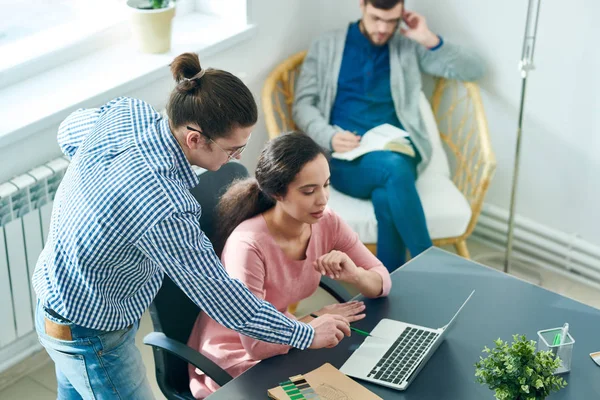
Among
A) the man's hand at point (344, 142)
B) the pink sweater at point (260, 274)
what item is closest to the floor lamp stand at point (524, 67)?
the man's hand at point (344, 142)

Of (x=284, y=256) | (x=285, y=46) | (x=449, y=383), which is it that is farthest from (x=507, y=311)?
(x=285, y=46)

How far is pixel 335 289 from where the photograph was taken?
2256 mm

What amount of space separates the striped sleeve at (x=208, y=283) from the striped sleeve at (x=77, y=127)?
48 centimetres

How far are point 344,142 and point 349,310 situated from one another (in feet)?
3.87

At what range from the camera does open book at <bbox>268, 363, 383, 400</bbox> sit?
1720 mm

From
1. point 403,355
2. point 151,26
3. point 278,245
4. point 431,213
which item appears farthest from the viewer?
point 431,213

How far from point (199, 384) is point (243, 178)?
58 cm

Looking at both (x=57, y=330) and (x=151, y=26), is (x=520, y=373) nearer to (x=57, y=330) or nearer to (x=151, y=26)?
(x=57, y=330)

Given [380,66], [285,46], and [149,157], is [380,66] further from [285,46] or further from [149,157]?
[149,157]

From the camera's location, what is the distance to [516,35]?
10.9 ft

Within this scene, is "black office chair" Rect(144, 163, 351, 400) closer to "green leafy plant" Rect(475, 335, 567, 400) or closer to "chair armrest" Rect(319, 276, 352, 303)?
"chair armrest" Rect(319, 276, 352, 303)

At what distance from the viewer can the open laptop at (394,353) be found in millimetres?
1801

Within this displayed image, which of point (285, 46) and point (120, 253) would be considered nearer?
point (120, 253)

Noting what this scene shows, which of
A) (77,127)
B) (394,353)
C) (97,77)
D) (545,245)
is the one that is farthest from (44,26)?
(545,245)
